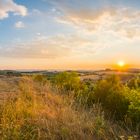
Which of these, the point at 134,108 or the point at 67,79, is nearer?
the point at 134,108

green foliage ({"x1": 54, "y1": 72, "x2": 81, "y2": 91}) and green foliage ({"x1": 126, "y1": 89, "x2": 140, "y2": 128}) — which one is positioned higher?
green foliage ({"x1": 54, "y1": 72, "x2": 81, "y2": 91})

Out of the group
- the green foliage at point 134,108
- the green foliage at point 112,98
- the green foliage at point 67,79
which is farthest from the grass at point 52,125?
the green foliage at point 67,79

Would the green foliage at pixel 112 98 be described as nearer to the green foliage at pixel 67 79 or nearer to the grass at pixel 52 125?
the grass at pixel 52 125

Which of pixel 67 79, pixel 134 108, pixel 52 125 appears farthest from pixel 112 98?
pixel 67 79

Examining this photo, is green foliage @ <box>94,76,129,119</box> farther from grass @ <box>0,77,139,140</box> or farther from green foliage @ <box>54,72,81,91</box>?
green foliage @ <box>54,72,81,91</box>

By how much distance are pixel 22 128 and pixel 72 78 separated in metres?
7.74

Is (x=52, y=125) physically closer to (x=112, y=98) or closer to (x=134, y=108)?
(x=134, y=108)

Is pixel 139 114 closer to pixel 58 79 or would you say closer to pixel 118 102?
pixel 118 102

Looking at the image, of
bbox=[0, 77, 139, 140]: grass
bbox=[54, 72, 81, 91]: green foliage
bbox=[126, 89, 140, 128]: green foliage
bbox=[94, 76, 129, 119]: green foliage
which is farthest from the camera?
bbox=[54, 72, 81, 91]: green foliage

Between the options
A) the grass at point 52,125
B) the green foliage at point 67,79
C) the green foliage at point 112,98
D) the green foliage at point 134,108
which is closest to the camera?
the grass at point 52,125

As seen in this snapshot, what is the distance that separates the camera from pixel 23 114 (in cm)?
789

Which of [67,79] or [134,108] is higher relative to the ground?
[67,79]

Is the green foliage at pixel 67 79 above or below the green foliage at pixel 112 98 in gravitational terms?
above

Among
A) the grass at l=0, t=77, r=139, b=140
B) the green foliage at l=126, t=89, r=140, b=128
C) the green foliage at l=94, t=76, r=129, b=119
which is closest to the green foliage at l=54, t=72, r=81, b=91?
the green foliage at l=94, t=76, r=129, b=119
